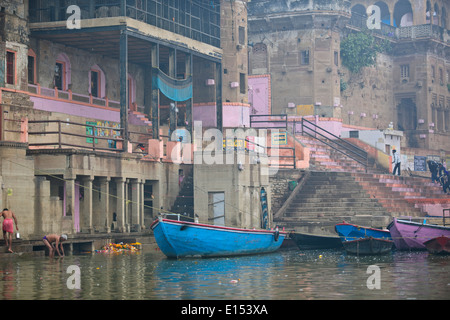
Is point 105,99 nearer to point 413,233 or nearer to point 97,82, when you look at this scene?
point 97,82

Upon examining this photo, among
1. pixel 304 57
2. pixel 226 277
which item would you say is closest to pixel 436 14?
pixel 304 57

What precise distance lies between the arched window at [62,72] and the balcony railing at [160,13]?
302 cm

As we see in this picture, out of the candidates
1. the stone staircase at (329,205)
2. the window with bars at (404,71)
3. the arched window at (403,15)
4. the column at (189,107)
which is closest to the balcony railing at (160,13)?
the column at (189,107)

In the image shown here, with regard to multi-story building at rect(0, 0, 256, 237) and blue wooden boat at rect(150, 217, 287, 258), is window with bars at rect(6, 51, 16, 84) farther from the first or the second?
blue wooden boat at rect(150, 217, 287, 258)

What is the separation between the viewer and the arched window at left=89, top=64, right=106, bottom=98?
44.1 meters

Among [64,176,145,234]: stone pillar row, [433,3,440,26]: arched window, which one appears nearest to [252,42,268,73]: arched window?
[433,3,440,26]: arched window

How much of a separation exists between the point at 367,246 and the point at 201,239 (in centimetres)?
654

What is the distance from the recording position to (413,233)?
3456 cm

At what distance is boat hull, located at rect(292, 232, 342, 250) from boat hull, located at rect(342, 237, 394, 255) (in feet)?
10.1

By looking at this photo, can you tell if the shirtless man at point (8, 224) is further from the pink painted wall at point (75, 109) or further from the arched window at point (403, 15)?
the arched window at point (403, 15)

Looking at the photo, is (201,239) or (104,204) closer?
(201,239)
